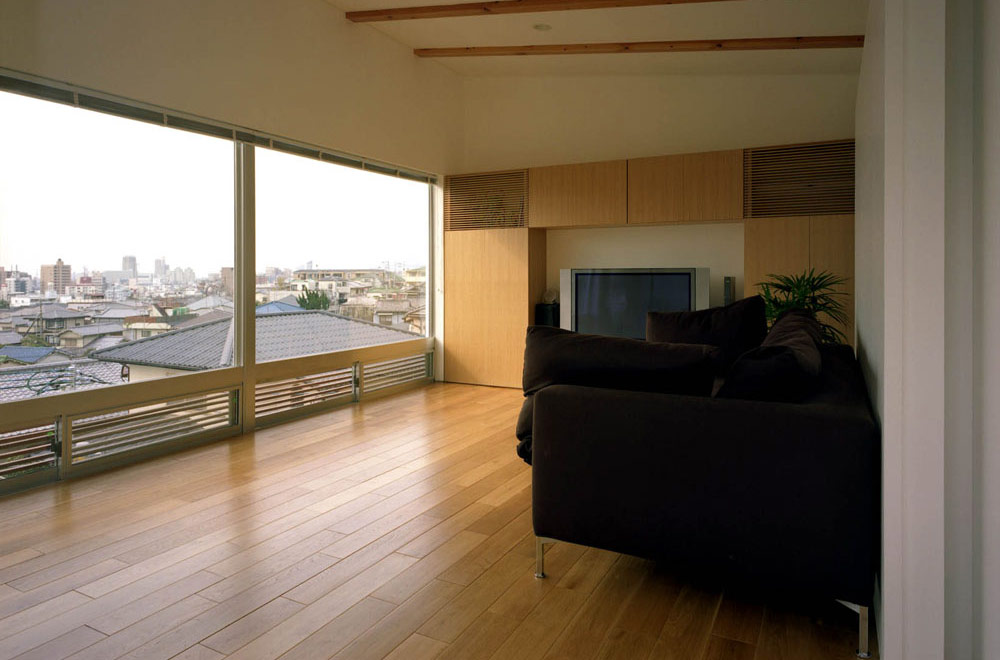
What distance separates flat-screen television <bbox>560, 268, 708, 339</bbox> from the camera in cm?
577

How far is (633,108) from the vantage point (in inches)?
244

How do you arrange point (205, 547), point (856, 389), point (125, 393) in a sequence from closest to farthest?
1. point (856, 389)
2. point (205, 547)
3. point (125, 393)

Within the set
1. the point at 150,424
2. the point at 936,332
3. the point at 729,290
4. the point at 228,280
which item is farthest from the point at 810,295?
the point at 150,424

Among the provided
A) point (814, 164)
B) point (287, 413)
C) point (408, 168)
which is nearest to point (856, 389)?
point (814, 164)

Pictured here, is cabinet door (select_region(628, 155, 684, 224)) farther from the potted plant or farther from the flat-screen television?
the potted plant

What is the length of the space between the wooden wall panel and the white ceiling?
1226 mm

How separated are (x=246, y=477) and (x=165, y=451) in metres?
0.82

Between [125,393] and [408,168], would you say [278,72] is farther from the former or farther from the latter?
[125,393]

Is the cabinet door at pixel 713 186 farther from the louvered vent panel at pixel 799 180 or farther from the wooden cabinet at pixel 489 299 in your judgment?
the wooden cabinet at pixel 489 299

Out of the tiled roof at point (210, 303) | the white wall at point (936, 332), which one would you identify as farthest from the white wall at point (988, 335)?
the tiled roof at point (210, 303)

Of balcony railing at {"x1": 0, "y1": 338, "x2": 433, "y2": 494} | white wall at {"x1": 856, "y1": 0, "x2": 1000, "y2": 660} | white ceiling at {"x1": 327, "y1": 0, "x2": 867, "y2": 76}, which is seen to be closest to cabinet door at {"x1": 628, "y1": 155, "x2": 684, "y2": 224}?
white ceiling at {"x1": 327, "y1": 0, "x2": 867, "y2": 76}

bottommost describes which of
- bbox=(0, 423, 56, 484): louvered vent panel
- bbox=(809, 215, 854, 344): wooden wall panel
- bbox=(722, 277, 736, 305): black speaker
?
bbox=(0, 423, 56, 484): louvered vent panel

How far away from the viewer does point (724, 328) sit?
419 centimetres

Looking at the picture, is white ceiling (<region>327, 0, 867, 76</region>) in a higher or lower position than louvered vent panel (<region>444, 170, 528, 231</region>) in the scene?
higher
